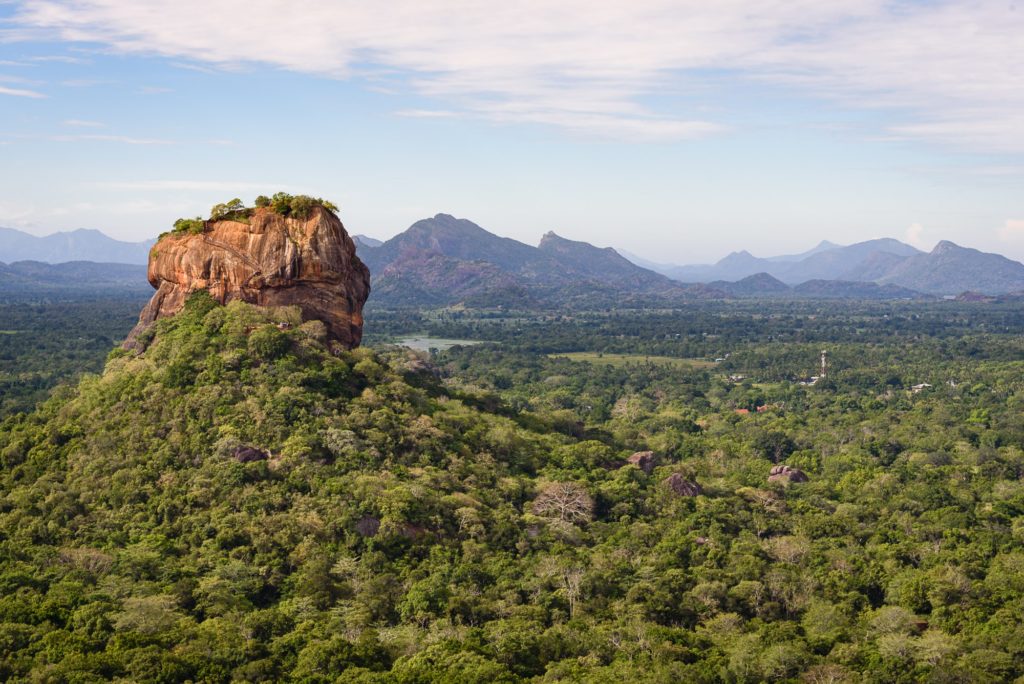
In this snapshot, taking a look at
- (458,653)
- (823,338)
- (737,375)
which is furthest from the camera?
(823,338)

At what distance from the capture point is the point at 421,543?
3222 cm

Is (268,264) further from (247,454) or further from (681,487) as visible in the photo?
(681,487)

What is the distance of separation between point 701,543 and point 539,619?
365 inches

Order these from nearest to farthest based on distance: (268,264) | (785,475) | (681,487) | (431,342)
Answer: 1. (681,487)
2. (268,264)
3. (785,475)
4. (431,342)

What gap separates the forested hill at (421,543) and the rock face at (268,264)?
4.49ft

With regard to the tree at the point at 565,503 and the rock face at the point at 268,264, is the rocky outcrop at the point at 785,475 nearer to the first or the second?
the tree at the point at 565,503

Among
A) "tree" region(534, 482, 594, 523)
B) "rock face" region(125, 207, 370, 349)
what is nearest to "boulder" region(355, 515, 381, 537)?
"tree" region(534, 482, 594, 523)

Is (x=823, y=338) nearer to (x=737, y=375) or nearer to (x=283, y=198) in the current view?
(x=737, y=375)

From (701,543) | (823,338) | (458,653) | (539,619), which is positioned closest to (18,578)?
(458,653)

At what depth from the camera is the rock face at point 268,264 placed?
42.3m

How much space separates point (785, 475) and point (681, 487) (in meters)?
10.8

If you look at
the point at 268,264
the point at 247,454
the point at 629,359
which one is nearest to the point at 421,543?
the point at 247,454

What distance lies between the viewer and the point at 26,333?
391 feet

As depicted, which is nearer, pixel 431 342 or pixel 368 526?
pixel 368 526
